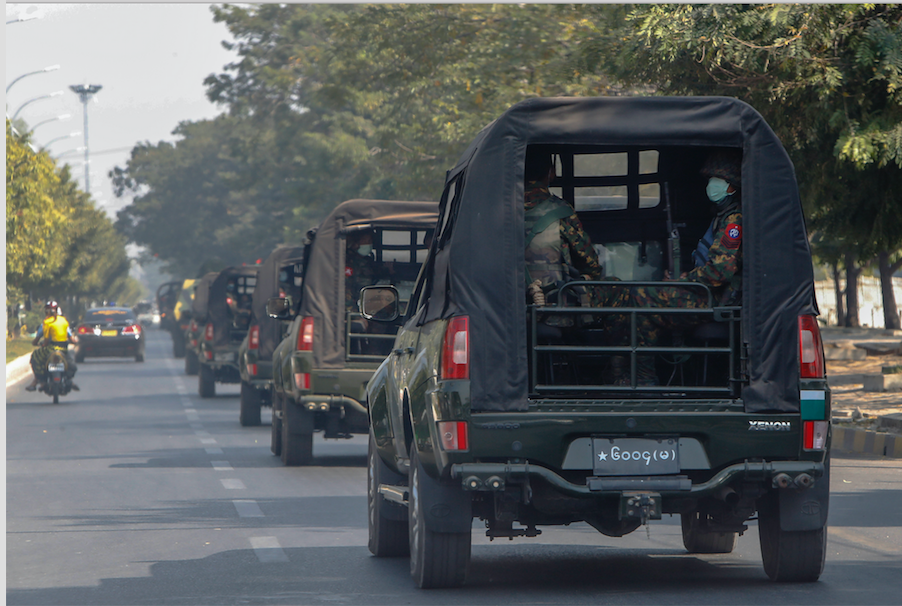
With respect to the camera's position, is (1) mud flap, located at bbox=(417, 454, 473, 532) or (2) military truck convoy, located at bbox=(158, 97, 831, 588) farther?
(1) mud flap, located at bbox=(417, 454, 473, 532)

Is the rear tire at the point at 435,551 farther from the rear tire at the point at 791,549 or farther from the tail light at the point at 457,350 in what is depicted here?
the rear tire at the point at 791,549

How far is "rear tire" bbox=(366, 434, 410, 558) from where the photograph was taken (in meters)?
7.86

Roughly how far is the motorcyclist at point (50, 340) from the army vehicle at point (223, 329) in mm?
2327

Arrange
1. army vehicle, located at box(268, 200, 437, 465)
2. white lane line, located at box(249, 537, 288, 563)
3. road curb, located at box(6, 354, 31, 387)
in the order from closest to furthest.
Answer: white lane line, located at box(249, 537, 288, 563) → army vehicle, located at box(268, 200, 437, 465) → road curb, located at box(6, 354, 31, 387)

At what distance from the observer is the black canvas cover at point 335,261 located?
13.0 metres

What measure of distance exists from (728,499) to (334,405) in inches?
270

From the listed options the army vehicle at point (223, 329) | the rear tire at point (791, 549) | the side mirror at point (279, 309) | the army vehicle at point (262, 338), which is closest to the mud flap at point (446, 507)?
the rear tire at point (791, 549)

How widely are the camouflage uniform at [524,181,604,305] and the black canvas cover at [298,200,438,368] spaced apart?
231 inches

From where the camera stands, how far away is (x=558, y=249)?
6910 millimetres

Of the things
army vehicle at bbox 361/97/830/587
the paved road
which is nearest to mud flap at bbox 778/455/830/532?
army vehicle at bbox 361/97/830/587

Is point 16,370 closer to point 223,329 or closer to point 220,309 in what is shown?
point 220,309

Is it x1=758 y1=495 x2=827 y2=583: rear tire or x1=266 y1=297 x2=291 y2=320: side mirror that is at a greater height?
x1=266 y1=297 x2=291 y2=320: side mirror

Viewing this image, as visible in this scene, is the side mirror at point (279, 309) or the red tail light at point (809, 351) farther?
the side mirror at point (279, 309)

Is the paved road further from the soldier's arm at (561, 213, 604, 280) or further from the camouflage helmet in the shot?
the camouflage helmet
